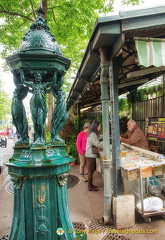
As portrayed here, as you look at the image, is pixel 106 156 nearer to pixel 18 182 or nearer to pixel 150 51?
pixel 18 182

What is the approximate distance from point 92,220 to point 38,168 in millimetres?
2482

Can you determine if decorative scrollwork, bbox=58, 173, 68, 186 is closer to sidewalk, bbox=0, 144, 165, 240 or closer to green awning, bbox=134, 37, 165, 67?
sidewalk, bbox=0, 144, 165, 240

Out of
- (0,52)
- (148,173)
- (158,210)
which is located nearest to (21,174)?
(148,173)

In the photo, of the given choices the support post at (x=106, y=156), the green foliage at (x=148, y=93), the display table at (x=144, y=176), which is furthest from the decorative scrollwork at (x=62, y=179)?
the green foliage at (x=148, y=93)

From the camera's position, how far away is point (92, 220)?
3.77 metres

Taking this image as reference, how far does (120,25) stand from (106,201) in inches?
132

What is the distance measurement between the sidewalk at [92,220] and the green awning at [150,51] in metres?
3.07

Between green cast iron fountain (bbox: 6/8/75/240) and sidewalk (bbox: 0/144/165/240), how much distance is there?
1370mm

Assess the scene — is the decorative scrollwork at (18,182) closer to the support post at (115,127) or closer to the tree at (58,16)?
the support post at (115,127)

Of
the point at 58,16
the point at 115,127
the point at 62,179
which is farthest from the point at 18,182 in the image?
the point at 58,16

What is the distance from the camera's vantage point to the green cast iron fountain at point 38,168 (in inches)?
80.4

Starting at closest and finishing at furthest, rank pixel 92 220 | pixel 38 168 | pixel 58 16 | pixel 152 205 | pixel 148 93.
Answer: pixel 38 168, pixel 152 205, pixel 92 220, pixel 148 93, pixel 58 16

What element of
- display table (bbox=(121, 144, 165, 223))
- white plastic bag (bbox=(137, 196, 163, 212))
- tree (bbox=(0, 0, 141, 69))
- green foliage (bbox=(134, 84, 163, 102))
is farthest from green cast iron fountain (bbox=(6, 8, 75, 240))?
tree (bbox=(0, 0, 141, 69))

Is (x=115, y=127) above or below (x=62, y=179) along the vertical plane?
above
